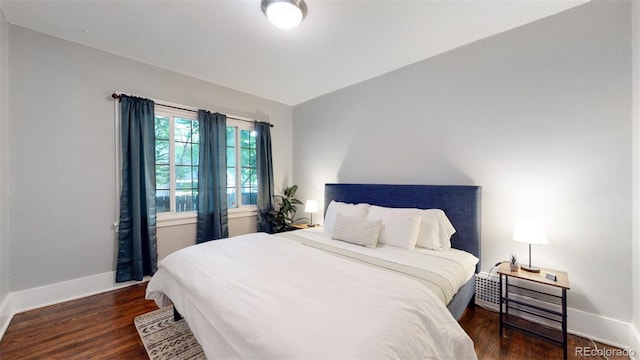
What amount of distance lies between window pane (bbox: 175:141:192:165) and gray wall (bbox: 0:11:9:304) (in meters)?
1.41

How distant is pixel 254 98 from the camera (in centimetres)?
398

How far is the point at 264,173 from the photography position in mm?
4012

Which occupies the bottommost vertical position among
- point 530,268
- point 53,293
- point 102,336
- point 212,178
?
point 102,336

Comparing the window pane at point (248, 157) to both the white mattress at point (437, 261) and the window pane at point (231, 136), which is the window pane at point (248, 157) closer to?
the window pane at point (231, 136)

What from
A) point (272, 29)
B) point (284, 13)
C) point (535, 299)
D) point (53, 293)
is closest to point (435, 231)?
point (535, 299)

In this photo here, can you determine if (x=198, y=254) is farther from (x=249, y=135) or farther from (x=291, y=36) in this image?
(x=249, y=135)

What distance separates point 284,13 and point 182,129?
2.23 meters

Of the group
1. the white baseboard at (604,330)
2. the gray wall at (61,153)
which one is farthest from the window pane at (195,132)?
the white baseboard at (604,330)

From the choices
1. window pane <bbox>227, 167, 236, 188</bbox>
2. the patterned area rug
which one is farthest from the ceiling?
the patterned area rug

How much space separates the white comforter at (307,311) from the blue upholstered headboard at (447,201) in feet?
4.17

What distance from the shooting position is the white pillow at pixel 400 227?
2330mm

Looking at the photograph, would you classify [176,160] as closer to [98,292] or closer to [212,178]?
[212,178]

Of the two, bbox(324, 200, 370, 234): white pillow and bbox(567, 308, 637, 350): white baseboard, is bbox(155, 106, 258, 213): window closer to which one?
bbox(324, 200, 370, 234): white pillow

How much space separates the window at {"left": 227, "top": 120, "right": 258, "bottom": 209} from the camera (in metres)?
3.75
